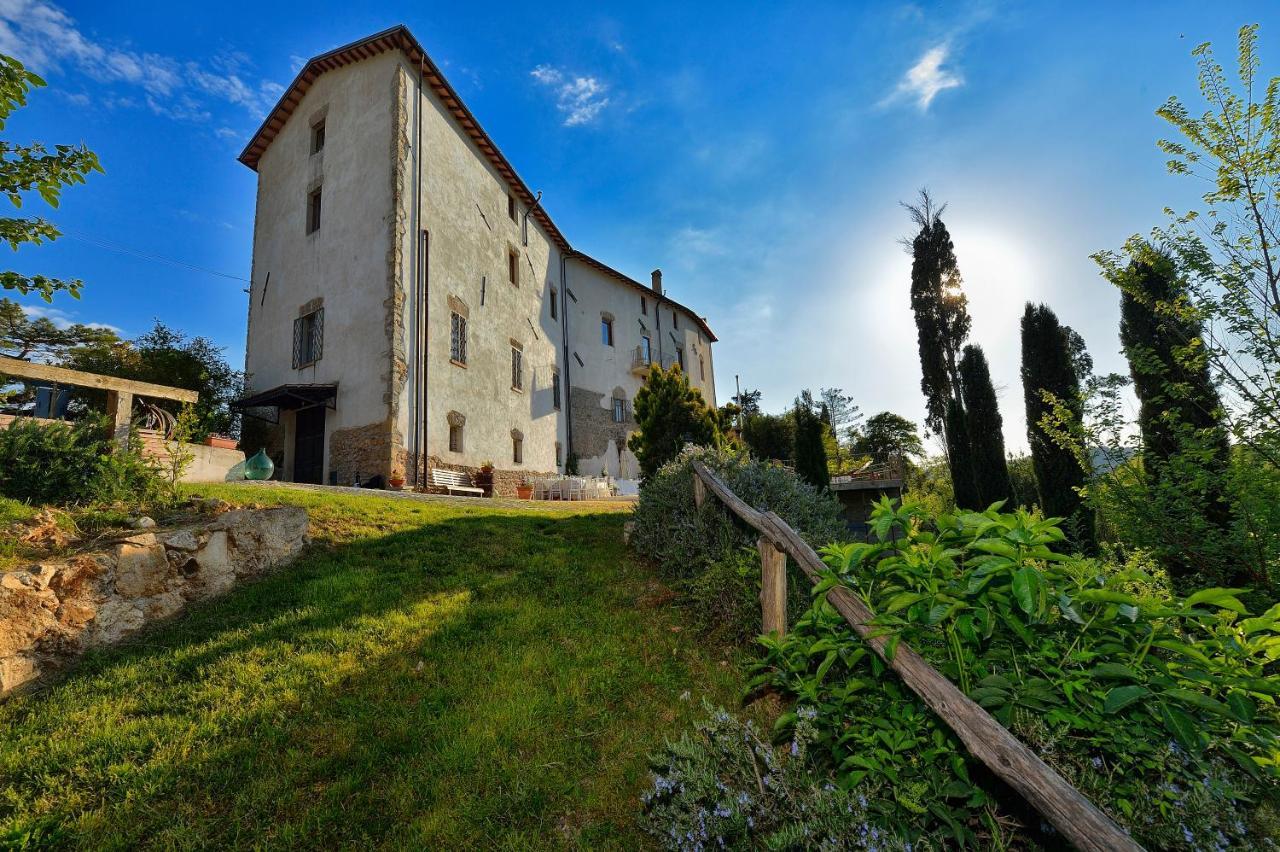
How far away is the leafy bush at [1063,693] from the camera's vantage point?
157cm

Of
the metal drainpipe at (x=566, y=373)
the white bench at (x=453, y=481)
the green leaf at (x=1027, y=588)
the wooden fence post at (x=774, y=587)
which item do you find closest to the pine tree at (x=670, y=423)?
the wooden fence post at (x=774, y=587)

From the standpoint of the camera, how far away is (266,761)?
9.72 feet

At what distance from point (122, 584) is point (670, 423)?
23.4ft

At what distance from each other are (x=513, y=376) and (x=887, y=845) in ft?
57.7

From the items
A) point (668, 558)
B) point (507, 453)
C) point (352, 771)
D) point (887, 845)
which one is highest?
point (507, 453)

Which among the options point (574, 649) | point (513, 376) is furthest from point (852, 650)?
point (513, 376)

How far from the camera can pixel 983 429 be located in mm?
16031

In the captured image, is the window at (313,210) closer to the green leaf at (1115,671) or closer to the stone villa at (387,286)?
the stone villa at (387,286)

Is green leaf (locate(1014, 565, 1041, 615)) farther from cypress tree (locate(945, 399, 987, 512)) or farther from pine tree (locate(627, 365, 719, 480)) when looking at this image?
cypress tree (locate(945, 399, 987, 512))

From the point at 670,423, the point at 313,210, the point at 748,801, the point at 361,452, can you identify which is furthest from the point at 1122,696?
the point at 313,210

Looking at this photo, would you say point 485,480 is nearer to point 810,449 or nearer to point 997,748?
point 810,449

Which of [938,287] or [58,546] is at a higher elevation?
[938,287]

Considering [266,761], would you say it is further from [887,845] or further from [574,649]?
[887,845]

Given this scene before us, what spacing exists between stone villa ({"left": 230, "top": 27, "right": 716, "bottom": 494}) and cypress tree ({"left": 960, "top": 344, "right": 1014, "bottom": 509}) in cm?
1408
